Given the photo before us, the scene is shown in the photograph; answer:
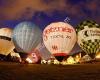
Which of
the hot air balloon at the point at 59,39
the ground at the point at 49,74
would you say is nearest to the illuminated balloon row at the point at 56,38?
the hot air balloon at the point at 59,39

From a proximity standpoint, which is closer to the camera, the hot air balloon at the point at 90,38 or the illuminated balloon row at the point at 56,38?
the illuminated balloon row at the point at 56,38

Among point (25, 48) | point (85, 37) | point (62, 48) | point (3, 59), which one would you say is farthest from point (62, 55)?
point (3, 59)

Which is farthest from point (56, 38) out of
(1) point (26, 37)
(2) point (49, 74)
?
(2) point (49, 74)

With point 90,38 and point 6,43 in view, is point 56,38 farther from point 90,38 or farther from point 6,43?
point 6,43

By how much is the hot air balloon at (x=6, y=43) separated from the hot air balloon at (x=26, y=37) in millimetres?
2298

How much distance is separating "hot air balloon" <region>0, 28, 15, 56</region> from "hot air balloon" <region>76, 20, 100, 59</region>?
1055cm

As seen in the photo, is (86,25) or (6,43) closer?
(86,25)

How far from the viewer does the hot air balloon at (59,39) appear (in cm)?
3662

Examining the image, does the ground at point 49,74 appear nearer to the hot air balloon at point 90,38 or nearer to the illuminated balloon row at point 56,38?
the illuminated balloon row at point 56,38

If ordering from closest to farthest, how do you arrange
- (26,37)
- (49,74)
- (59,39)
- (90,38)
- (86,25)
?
(49,74)
(59,39)
(90,38)
(86,25)
(26,37)

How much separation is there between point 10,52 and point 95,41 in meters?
15.1

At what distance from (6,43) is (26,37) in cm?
487

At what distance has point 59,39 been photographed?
1444 inches

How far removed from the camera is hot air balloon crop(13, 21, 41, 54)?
4156 centimetres
